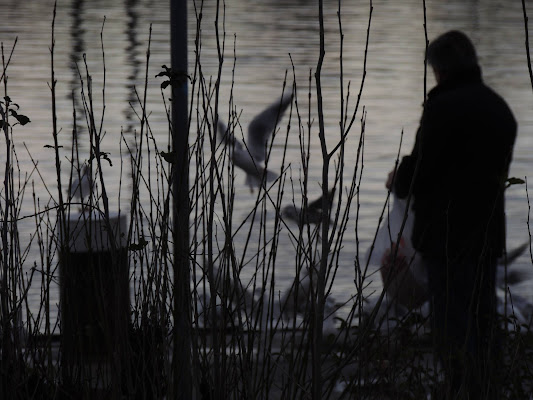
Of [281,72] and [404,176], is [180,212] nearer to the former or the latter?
[404,176]

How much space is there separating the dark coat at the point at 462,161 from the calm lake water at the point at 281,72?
2.21 feet

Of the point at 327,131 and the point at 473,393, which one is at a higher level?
the point at 473,393

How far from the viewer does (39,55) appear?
47.6 feet

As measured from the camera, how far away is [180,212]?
2.24 meters

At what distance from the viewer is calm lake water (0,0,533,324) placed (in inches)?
300

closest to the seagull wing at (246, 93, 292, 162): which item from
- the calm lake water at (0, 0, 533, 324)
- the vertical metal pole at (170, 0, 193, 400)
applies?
the calm lake water at (0, 0, 533, 324)

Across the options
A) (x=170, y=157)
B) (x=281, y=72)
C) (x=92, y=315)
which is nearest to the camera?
(x=170, y=157)

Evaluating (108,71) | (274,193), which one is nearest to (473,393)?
(274,193)

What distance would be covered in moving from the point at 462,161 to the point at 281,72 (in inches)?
396

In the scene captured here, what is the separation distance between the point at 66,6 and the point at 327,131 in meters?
18.4

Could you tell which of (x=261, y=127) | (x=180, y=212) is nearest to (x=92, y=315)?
(x=180, y=212)

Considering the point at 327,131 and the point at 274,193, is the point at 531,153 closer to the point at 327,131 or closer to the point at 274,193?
the point at 327,131

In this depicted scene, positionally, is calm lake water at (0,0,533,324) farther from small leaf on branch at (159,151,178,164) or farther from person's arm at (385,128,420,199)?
person's arm at (385,128,420,199)

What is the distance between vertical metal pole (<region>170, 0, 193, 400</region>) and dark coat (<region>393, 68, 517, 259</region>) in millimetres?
1382
